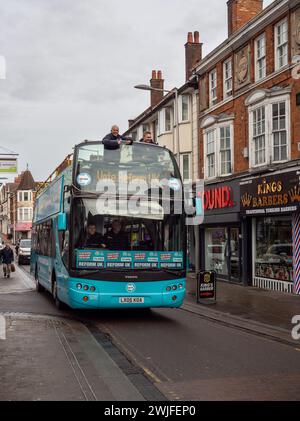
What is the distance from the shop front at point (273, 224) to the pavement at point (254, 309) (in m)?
0.72

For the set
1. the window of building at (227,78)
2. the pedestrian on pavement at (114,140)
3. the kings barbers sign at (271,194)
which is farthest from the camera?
the window of building at (227,78)

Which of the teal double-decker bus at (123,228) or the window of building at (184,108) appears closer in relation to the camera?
the teal double-decker bus at (123,228)

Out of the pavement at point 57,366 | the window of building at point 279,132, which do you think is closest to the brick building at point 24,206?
the window of building at point 279,132

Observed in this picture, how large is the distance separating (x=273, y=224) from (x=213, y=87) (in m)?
8.06

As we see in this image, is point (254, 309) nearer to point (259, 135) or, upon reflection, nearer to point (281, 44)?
point (259, 135)

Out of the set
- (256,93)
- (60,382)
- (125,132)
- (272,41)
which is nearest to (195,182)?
(256,93)

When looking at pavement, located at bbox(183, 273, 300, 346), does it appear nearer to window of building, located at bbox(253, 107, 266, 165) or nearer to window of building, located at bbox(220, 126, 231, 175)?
window of building, located at bbox(253, 107, 266, 165)

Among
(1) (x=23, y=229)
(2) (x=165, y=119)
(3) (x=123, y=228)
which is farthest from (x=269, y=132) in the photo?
(1) (x=23, y=229)

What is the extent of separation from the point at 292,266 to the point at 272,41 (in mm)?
8043

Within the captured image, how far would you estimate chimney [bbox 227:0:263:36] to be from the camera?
22.0 meters

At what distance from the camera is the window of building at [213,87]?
23422 mm

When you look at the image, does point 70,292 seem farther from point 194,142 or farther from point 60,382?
point 194,142

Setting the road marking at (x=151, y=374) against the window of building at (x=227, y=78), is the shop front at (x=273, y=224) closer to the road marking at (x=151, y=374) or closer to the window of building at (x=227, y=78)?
the window of building at (x=227, y=78)

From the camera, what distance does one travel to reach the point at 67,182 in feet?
39.5
